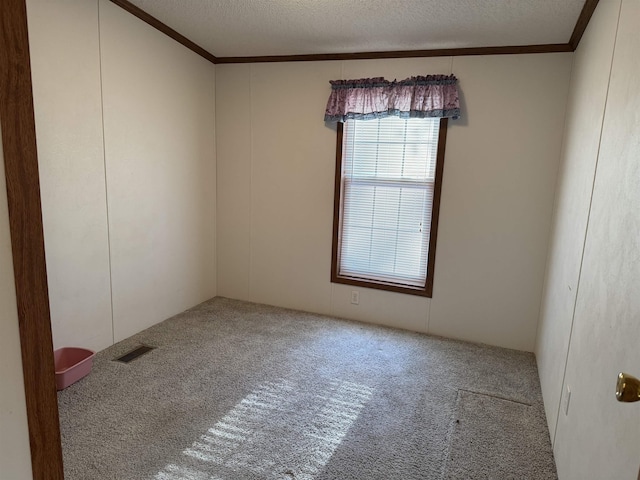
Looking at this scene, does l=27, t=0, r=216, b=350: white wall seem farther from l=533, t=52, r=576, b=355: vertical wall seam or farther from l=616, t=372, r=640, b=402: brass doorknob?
l=533, t=52, r=576, b=355: vertical wall seam

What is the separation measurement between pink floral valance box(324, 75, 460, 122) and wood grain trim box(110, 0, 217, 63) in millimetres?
1206

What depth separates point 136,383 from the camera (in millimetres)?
2455

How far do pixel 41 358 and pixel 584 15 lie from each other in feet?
9.99

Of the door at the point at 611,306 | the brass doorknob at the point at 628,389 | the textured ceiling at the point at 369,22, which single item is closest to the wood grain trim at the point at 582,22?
the textured ceiling at the point at 369,22

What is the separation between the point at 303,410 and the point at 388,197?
1919 mm

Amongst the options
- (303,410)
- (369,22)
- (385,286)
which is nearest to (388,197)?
(385,286)

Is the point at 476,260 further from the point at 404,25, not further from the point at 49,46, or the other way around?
the point at 49,46

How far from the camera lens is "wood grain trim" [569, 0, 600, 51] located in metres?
2.21

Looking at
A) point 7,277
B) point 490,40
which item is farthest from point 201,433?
point 490,40

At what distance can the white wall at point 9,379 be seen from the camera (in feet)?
2.31

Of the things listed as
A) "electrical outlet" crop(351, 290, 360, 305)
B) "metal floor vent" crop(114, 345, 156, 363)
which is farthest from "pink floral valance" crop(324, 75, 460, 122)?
"metal floor vent" crop(114, 345, 156, 363)

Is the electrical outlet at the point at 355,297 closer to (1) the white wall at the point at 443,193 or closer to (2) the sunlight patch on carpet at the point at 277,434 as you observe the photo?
(1) the white wall at the point at 443,193

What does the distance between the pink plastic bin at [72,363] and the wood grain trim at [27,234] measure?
1758 mm

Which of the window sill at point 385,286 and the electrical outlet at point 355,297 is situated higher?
the window sill at point 385,286
